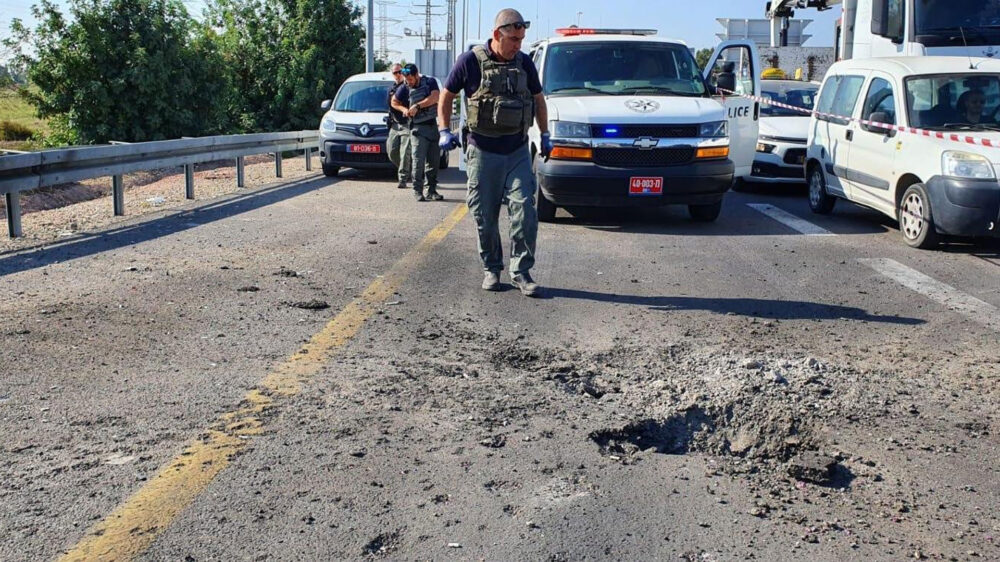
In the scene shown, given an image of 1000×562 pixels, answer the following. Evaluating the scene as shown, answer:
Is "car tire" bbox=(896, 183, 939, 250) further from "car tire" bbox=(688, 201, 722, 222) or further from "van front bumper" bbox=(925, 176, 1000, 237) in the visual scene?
"car tire" bbox=(688, 201, 722, 222)

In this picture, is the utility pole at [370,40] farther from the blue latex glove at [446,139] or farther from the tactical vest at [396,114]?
the blue latex glove at [446,139]

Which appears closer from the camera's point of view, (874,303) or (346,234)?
(874,303)

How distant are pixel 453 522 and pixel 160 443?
1411mm

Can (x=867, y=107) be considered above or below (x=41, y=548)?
above

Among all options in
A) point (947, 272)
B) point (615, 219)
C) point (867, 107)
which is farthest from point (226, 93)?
point (947, 272)

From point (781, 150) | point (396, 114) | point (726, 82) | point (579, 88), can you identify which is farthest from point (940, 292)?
point (396, 114)

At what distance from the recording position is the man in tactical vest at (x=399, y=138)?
14.2 m

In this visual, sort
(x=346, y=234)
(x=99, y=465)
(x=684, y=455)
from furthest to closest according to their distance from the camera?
(x=346, y=234), (x=684, y=455), (x=99, y=465)

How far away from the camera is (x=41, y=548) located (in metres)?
3.30

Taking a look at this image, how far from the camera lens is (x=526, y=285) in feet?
24.6

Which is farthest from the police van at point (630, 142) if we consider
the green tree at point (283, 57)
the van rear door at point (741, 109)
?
the green tree at point (283, 57)

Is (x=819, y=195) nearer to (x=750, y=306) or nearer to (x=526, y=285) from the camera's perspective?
(x=750, y=306)

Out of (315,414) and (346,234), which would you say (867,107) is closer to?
(346,234)

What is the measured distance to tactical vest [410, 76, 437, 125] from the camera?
1349cm
